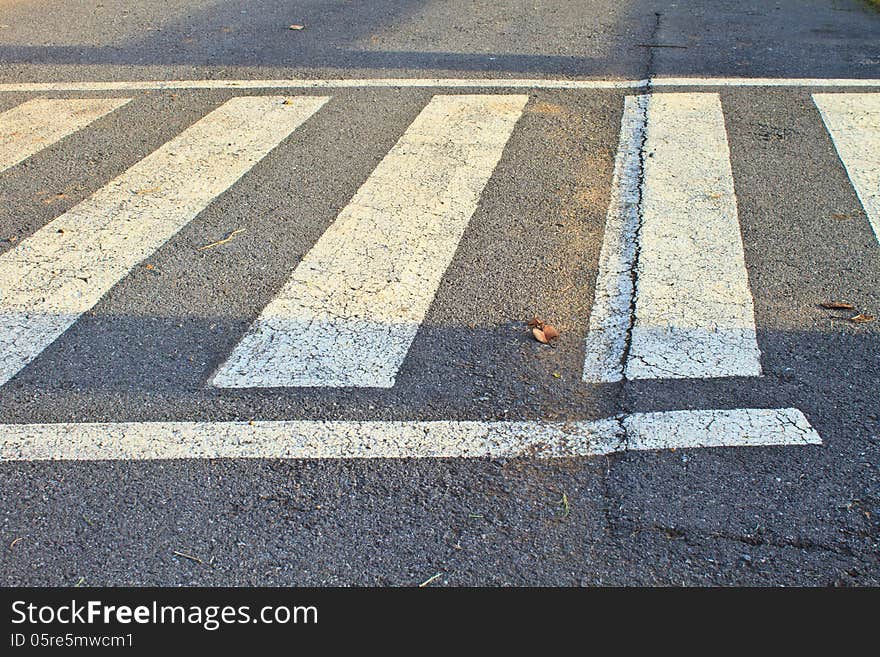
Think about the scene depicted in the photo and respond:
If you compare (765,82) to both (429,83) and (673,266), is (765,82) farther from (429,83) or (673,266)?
(673,266)

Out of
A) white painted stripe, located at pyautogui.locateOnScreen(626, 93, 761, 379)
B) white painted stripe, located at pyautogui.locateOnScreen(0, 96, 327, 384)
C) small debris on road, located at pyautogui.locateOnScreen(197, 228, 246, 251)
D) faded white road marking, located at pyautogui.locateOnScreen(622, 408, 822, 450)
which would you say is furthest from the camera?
small debris on road, located at pyautogui.locateOnScreen(197, 228, 246, 251)

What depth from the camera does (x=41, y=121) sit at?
692cm

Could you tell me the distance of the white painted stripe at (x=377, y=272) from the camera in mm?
3744

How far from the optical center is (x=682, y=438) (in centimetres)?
323

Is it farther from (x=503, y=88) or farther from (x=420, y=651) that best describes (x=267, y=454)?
(x=503, y=88)

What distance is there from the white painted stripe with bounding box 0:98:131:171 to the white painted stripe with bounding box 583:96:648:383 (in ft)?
12.8

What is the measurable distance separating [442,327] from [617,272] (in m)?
1.01

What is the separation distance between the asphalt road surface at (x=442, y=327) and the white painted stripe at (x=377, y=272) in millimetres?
21

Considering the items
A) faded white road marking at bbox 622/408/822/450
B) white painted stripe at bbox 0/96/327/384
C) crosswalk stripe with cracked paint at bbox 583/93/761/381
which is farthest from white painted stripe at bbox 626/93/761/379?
white painted stripe at bbox 0/96/327/384

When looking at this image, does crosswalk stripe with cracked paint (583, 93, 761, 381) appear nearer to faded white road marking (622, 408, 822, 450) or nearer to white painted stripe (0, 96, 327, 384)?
faded white road marking (622, 408, 822, 450)

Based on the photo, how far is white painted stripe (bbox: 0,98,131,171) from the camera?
20.8 feet

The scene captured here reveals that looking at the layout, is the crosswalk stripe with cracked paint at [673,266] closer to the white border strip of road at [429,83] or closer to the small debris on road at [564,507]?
the small debris on road at [564,507]

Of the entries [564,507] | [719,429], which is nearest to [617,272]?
[719,429]

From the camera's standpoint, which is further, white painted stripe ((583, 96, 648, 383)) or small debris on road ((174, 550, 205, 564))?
white painted stripe ((583, 96, 648, 383))
